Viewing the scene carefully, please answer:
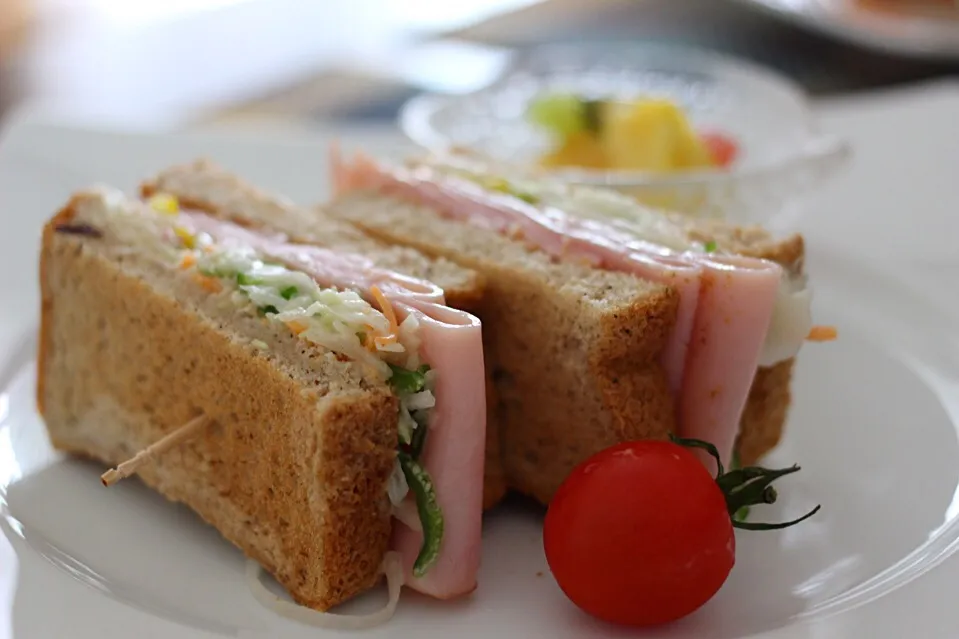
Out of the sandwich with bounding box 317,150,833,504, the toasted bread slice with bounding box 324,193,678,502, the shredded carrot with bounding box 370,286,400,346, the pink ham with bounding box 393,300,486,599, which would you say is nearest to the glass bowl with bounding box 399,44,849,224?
the sandwich with bounding box 317,150,833,504

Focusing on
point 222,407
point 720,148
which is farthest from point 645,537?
point 720,148

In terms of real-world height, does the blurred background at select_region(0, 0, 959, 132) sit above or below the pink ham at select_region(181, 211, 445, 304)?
below

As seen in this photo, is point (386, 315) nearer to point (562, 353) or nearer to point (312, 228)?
point (562, 353)

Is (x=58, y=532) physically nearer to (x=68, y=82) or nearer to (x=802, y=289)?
(x=802, y=289)

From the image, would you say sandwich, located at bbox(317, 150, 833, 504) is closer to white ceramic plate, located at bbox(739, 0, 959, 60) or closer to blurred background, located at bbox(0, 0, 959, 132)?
blurred background, located at bbox(0, 0, 959, 132)

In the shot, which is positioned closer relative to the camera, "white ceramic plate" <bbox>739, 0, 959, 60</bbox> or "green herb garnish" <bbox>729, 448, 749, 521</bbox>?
"green herb garnish" <bbox>729, 448, 749, 521</bbox>

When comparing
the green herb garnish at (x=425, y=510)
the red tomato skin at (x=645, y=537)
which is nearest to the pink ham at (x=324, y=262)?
the green herb garnish at (x=425, y=510)

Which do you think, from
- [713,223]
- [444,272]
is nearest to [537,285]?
[444,272]
